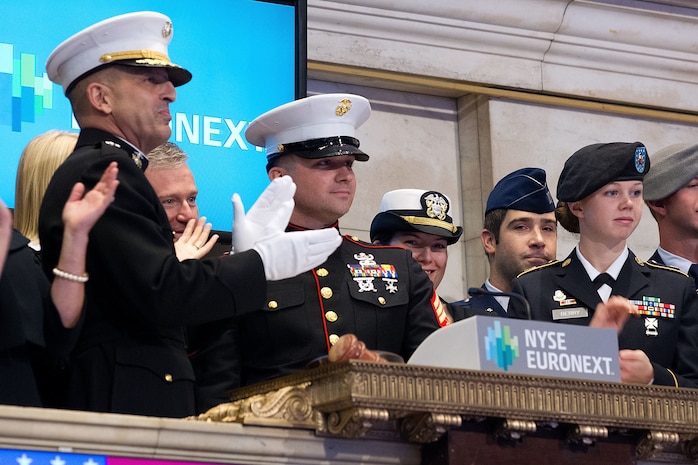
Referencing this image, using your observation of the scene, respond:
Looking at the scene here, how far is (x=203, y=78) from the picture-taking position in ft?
16.1

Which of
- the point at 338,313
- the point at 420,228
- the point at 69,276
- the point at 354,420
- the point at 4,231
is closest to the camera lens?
the point at 354,420

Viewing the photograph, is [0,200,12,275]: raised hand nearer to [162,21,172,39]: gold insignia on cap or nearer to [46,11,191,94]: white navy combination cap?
[46,11,191,94]: white navy combination cap

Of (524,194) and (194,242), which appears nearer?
(194,242)

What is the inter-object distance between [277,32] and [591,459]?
289 cm

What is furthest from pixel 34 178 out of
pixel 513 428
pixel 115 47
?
pixel 513 428

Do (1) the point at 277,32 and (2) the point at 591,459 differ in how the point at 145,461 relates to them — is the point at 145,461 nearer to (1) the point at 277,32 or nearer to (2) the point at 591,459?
(2) the point at 591,459

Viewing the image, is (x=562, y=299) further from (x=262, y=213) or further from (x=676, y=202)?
(x=262, y=213)

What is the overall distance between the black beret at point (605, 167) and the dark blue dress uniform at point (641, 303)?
19 cm

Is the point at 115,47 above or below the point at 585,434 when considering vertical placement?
above

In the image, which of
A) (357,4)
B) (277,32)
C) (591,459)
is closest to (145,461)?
(591,459)

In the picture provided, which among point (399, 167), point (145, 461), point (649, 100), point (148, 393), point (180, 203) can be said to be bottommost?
point (145, 461)

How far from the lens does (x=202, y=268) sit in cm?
271

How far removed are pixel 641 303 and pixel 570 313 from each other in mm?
198

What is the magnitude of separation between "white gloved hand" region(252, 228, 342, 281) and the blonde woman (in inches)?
23.4
